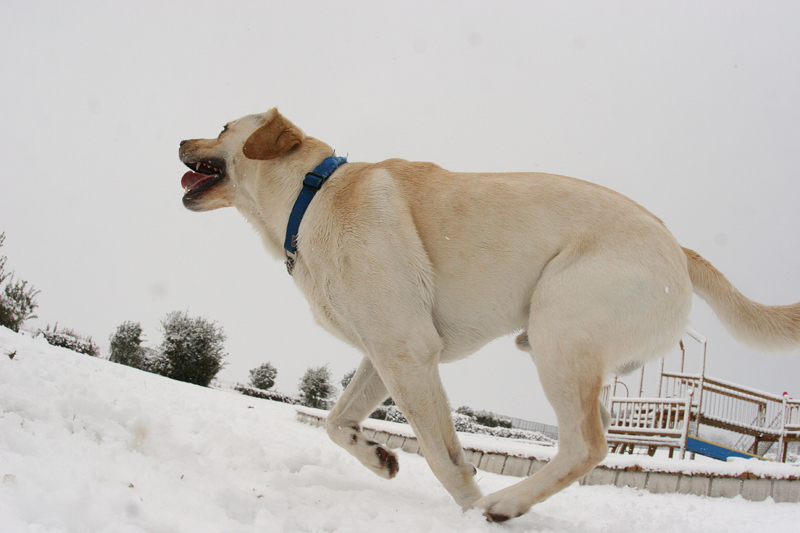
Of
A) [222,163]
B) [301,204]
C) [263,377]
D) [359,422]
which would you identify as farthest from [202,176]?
[263,377]

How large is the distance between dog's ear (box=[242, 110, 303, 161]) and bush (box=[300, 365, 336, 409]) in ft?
43.0

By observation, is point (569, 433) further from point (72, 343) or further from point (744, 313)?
point (72, 343)

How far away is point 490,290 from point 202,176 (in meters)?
2.30

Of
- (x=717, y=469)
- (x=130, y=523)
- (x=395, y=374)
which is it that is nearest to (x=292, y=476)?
(x=395, y=374)

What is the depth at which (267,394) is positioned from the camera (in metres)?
14.2

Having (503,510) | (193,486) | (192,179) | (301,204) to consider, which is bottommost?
(193,486)

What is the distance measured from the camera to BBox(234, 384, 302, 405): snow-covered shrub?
1393 cm

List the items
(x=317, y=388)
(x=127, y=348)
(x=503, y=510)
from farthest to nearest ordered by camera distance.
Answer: (x=317, y=388)
(x=127, y=348)
(x=503, y=510)

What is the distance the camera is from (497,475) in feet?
16.4

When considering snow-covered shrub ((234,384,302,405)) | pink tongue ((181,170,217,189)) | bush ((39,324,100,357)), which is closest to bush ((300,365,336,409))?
snow-covered shrub ((234,384,302,405))

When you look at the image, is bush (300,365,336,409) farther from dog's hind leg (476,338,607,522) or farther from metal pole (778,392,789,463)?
dog's hind leg (476,338,607,522)

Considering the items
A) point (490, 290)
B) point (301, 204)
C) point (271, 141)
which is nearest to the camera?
point (490, 290)

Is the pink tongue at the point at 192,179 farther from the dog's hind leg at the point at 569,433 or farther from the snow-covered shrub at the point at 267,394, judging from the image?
the snow-covered shrub at the point at 267,394

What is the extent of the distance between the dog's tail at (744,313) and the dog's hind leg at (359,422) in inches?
79.4
